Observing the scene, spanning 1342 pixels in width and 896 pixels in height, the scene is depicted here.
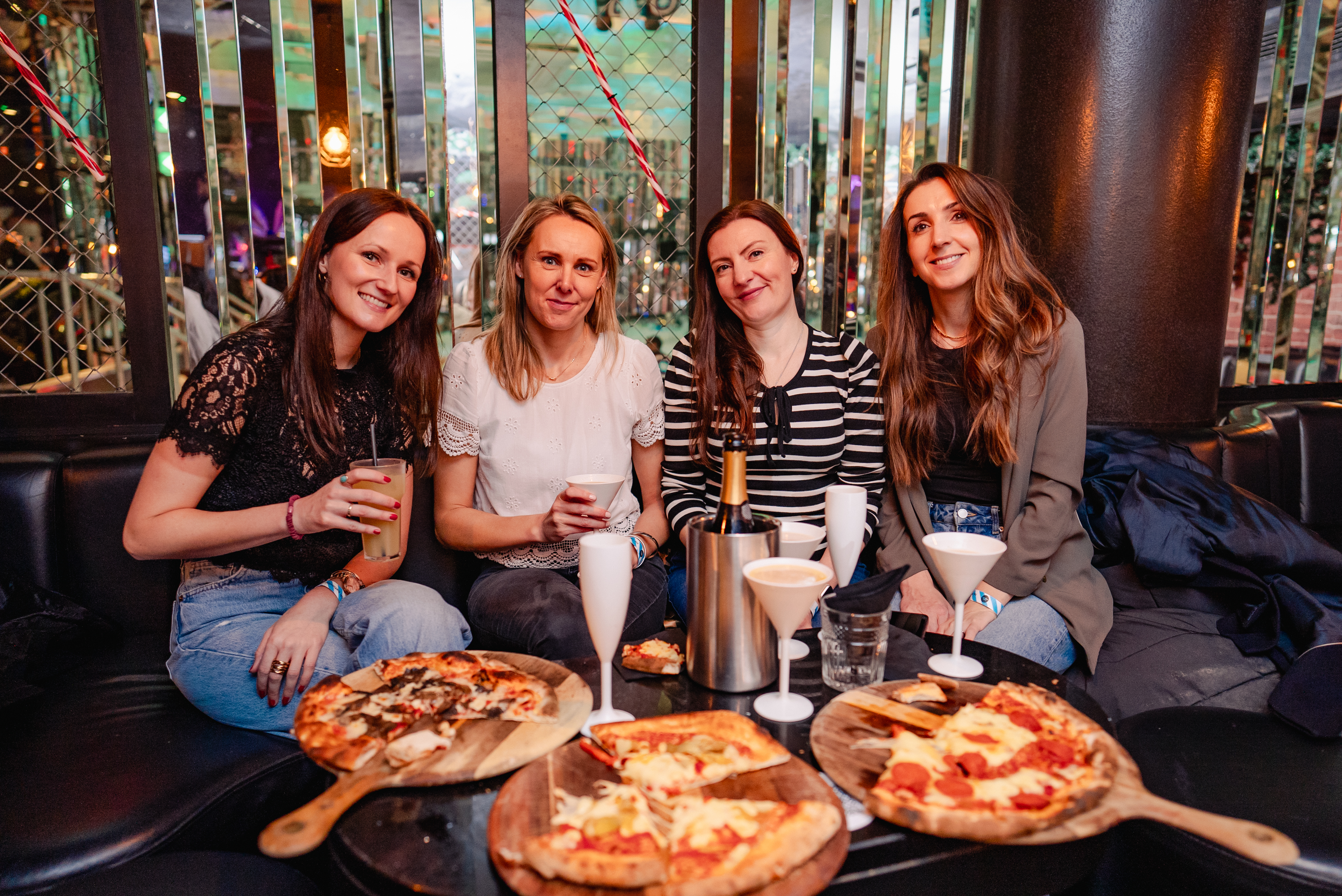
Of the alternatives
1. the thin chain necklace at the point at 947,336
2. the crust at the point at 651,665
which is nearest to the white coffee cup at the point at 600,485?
the crust at the point at 651,665

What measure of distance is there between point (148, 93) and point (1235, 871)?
340 centimetres

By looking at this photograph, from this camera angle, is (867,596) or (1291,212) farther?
(1291,212)

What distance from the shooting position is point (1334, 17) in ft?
11.5

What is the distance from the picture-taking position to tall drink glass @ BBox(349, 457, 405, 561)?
1529mm

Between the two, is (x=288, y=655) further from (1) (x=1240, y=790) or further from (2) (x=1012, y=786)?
(1) (x=1240, y=790)

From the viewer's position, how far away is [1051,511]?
202cm

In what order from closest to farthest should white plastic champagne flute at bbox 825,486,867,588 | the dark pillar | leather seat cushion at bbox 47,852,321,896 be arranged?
leather seat cushion at bbox 47,852,321,896 < white plastic champagne flute at bbox 825,486,867,588 < the dark pillar

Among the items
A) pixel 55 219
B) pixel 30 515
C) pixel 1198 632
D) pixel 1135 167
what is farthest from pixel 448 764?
pixel 1135 167

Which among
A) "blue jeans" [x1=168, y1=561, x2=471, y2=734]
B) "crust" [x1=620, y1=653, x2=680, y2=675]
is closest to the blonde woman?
"blue jeans" [x1=168, y1=561, x2=471, y2=734]

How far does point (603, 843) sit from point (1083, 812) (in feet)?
1.77

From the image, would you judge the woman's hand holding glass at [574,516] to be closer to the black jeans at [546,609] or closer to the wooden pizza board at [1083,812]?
the black jeans at [546,609]

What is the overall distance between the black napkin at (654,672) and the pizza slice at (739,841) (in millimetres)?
392

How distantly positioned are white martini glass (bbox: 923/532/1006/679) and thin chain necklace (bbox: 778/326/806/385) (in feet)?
3.23

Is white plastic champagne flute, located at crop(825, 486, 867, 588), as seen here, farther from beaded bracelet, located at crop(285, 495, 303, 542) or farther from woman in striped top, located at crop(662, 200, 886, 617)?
beaded bracelet, located at crop(285, 495, 303, 542)
